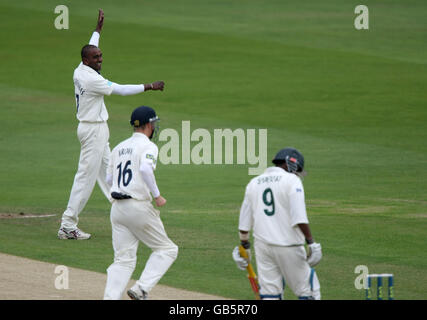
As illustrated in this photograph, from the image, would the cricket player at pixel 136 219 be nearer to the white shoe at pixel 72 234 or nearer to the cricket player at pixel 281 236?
the cricket player at pixel 281 236

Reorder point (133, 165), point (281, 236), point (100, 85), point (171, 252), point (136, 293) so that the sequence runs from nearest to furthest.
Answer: point (281, 236) → point (136, 293) → point (133, 165) → point (171, 252) → point (100, 85)

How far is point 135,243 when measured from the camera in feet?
31.1

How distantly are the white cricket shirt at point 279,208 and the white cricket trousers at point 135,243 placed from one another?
131 cm

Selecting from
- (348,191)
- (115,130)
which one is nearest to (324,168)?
(348,191)

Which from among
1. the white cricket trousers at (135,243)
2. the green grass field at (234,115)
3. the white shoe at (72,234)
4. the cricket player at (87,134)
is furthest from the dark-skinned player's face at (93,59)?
the white cricket trousers at (135,243)

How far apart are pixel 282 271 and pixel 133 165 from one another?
2002 millimetres

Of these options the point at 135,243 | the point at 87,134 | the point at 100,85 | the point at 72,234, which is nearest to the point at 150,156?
the point at 135,243

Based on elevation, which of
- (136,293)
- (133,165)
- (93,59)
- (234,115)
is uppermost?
(234,115)

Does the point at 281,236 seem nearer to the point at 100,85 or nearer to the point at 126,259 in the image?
the point at 126,259

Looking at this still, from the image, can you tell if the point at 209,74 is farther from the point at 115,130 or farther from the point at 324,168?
the point at 324,168

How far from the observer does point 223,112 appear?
26.5 meters

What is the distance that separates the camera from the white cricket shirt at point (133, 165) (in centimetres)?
934

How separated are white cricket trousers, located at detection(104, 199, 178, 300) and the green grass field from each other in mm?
1004

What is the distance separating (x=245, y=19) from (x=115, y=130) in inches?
632
